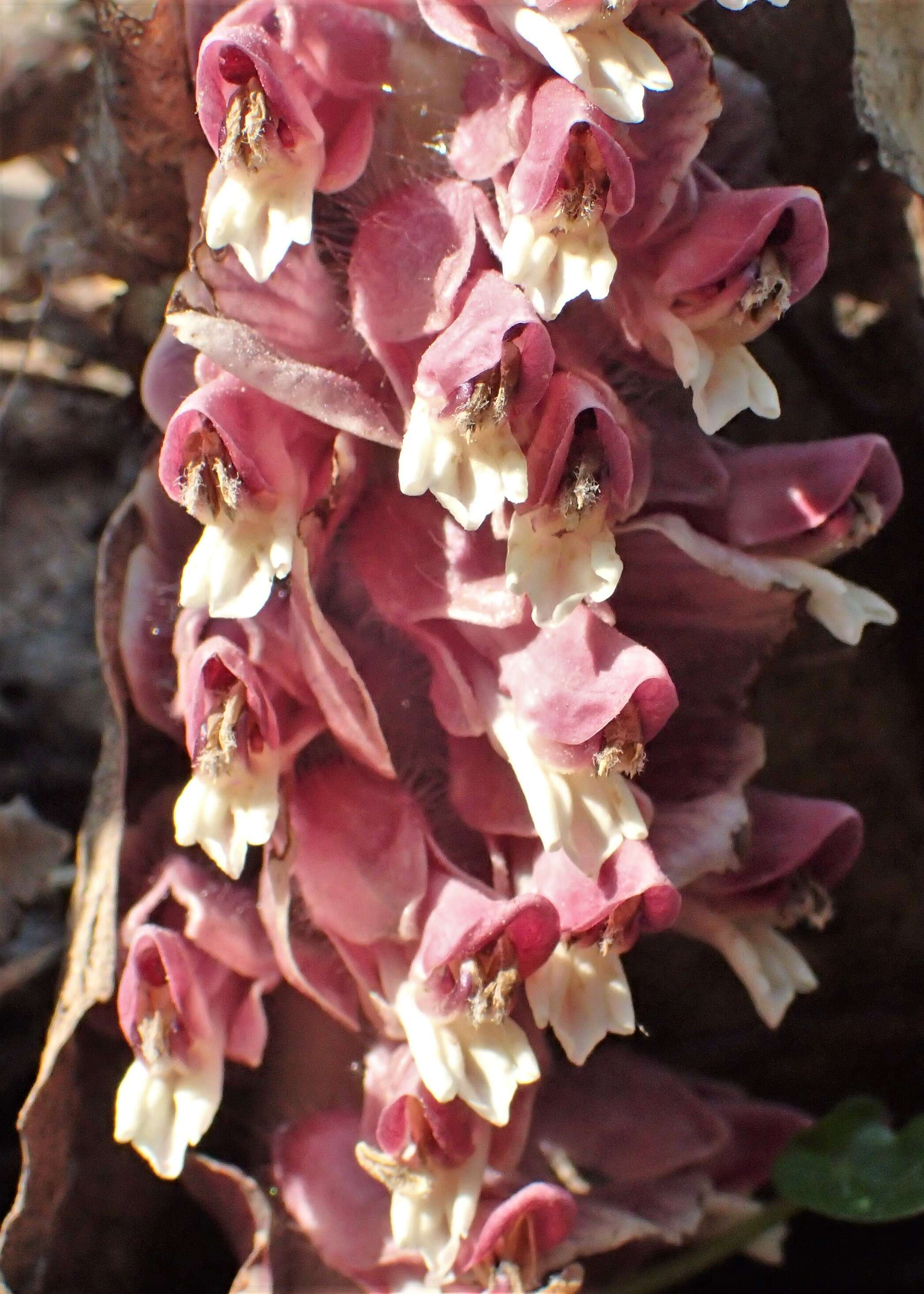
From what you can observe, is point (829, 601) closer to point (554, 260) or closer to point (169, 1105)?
point (554, 260)

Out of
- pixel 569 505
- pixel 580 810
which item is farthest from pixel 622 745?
pixel 569 505

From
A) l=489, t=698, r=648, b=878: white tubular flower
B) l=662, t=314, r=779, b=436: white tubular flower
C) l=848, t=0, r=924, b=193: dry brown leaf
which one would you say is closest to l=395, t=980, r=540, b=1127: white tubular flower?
l=489, t=698, r=648, b=878: white tubular flower

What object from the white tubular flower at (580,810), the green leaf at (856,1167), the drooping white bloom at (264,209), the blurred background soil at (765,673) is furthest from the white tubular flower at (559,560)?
the green leaf at (856,1167)

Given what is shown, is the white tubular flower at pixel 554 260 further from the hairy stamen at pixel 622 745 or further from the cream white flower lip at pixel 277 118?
the hairy stamen at pixel 622 745

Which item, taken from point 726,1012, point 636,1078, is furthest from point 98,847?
point 726,1012

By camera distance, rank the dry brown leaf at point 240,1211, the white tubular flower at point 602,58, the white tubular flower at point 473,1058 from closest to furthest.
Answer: the white tubular flower at point 602,58
the white tubular flower at point 473,1058
the dry brown leaf at point 240,1211
